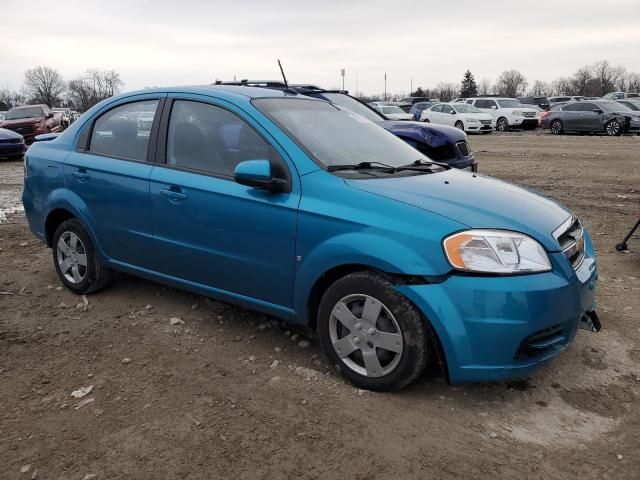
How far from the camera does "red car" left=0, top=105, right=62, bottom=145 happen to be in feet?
65.2

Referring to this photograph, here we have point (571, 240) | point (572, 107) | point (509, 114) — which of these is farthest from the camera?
point (509, 114)

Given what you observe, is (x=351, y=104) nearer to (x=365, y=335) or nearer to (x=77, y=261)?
(x=77, y=261)

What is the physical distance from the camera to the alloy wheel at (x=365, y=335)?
3.02 meters

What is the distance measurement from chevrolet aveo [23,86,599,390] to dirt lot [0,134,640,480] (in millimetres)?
282

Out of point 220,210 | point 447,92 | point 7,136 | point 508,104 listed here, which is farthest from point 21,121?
point 447,92

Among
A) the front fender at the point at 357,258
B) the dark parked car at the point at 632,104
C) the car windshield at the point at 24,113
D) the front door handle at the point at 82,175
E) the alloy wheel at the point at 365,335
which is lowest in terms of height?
the alloy wheel at the point at 365,335

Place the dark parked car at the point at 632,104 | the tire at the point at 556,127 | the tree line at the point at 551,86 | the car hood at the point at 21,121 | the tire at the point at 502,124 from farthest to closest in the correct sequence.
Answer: the tree line at the point at 551,86
the tire at the point at 502,124
the tire at the point at 556,127
the dark parked car at the point at 632,104
the car hood at the point at 21,121

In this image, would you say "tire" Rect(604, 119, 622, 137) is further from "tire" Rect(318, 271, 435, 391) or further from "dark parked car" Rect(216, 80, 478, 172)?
"tire" Rect(318, 271, 435, 391)

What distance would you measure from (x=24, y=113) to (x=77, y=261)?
19.4 metres

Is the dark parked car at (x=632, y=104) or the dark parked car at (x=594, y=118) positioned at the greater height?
the dark parked car at (x=632, y=104)

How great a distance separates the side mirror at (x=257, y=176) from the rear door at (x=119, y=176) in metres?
0.99

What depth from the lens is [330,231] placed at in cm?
314

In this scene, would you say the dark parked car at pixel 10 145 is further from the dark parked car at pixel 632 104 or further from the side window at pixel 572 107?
the dark parked car at pixel 632 104

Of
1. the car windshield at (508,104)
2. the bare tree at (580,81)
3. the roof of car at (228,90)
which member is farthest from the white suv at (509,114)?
the bare tree at (580,81)
